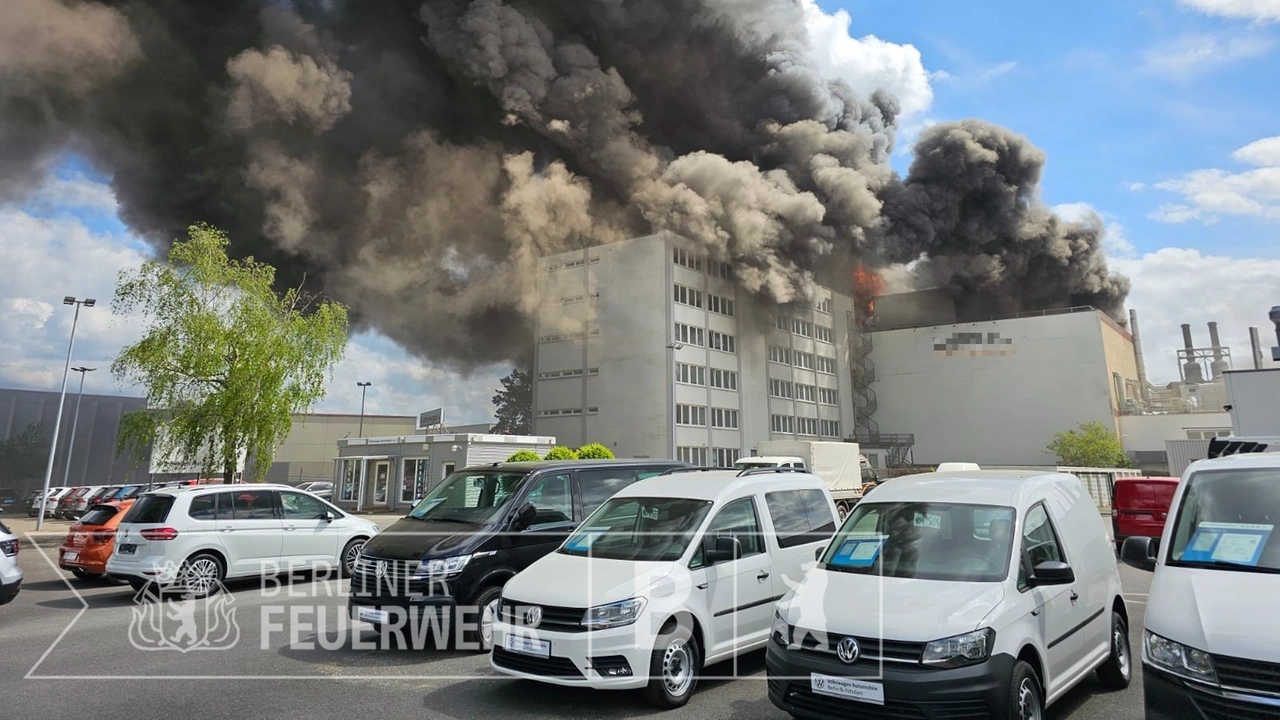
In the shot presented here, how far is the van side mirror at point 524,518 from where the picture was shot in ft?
22.9

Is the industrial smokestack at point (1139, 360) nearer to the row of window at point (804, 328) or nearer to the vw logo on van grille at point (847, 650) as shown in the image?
the row of window at point (804, 328)

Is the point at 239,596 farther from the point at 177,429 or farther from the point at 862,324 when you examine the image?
the point at 862,324

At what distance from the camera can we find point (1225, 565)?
3.65 metres

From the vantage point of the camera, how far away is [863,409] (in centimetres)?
6016

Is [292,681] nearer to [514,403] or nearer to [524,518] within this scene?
[524,518]

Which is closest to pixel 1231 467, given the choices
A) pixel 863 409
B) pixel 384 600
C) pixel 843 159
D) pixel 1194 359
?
pixel 384 600

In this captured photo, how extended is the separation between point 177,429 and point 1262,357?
86.7 metres

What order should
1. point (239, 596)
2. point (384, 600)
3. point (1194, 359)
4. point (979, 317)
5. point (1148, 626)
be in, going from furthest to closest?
1. point (1194, 359)
2. point (979, 317)
3. point (239, 596)
4. point (384, 600)
5. point (1148, 626)

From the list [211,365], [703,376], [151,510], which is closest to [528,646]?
[151,510]

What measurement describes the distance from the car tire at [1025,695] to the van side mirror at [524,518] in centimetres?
453

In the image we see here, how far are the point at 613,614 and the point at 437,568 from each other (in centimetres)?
242

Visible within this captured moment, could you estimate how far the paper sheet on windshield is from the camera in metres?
3.65

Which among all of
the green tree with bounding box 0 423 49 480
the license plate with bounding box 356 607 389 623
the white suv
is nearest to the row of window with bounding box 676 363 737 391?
the white suv

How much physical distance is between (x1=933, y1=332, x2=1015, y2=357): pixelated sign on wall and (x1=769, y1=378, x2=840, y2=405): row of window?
10.4 m
